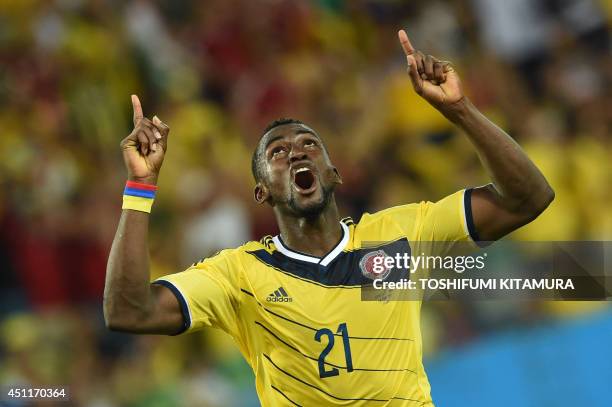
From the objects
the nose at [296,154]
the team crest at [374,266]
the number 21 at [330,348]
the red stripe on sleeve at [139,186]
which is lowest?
the number 21 at [330,348]

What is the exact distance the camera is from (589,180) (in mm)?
6852

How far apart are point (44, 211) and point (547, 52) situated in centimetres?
417

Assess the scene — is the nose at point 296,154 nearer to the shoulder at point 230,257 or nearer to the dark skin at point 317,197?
the dark skin at point 317,197

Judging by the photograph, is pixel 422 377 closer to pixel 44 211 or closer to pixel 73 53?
pixel 44 211

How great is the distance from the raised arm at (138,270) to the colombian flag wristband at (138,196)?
17mm

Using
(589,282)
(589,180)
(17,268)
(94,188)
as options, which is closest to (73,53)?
(94,188)

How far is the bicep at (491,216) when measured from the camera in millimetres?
4008

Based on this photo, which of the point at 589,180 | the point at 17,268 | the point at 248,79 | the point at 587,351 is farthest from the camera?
the point at 248,79

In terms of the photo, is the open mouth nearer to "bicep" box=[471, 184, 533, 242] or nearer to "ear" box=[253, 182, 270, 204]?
"ear" box=[253, 182, 270, 204]

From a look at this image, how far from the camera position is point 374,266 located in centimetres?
415

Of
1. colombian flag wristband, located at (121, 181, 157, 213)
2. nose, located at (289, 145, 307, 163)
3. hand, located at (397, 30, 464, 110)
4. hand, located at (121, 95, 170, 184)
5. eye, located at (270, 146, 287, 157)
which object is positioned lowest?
colombian flag wristband, located at (121, 181, 157, 213)

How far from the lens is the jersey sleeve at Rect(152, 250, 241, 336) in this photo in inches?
157

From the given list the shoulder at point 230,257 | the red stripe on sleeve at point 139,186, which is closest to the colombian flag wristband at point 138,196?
the red stripe on sleeve at point 139,186

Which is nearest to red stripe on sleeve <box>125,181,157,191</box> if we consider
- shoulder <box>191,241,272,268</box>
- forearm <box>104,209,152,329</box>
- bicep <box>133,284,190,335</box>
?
forearm <box>104,209,152,329</box>
